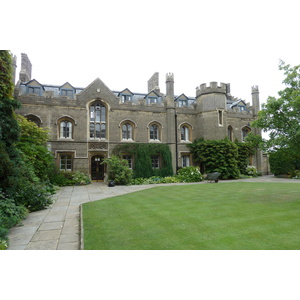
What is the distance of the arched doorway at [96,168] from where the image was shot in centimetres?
1971

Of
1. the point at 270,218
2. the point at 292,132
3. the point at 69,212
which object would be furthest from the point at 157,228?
the point at 292,132

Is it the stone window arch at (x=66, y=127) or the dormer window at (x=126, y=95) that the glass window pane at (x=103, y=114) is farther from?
the stone window arch at (x=66, y=127)

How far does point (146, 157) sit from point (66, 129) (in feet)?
25.2

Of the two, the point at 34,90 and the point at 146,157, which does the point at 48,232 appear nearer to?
the point at 146,157

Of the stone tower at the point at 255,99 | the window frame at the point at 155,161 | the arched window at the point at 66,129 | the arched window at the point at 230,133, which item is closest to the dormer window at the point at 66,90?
the arched window at the point at 66,129

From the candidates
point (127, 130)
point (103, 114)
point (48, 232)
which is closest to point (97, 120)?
point (103, 114)

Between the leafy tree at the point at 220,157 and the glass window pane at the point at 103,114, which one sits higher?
the glass window pane at the point at 103,114

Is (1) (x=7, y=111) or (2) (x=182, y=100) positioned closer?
(1) (x=7, y=111)

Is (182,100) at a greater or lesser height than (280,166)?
greater

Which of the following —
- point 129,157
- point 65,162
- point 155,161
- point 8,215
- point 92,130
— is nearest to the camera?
point 8,215

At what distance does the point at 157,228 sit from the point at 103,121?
16.6m

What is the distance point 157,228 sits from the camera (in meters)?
4.90

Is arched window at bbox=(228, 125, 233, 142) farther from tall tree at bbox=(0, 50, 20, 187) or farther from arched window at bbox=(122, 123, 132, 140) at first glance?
tall tree at bbox=(0, 50, 20, 187)

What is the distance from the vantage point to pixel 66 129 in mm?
19203
